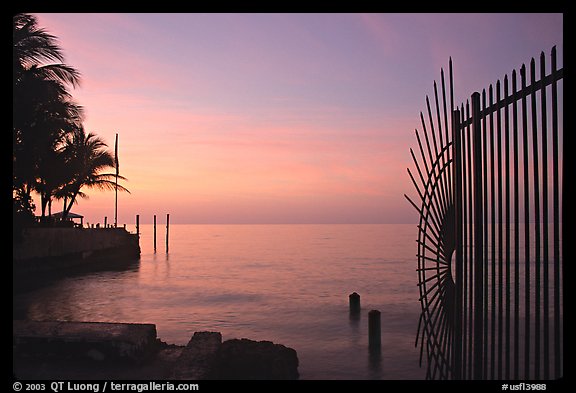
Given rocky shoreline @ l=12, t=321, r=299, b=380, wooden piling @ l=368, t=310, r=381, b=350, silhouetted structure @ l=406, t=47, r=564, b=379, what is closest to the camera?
silhouetted structure @ l=406, t=47, r=564, b=379

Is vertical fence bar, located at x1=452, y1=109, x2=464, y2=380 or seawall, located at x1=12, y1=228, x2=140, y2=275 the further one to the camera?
seawall, located at x1=12, y1=228, x2=140, y2=275

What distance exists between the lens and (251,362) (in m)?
9.26

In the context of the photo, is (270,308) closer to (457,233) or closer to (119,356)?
(119,356)

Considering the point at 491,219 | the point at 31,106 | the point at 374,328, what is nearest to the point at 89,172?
the point at 31,106

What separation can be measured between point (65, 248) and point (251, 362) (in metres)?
25.7

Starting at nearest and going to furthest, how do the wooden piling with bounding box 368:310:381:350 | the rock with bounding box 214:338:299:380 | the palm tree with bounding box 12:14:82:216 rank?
the rock with bounding box 214:338:299:380 → the wooden piling with bounding box 368:310:381:350 → the palm tree with bounding box 12:14:82:216

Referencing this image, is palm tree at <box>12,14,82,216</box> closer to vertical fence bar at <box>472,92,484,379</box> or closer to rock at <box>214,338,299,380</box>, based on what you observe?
rock at <box>214,338,299,380</box>

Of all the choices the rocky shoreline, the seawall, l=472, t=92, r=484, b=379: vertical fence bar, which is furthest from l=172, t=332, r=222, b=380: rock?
the seawall

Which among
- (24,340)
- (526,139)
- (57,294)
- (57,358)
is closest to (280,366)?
(57,358)

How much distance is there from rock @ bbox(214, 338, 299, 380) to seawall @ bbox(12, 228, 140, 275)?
17931mm

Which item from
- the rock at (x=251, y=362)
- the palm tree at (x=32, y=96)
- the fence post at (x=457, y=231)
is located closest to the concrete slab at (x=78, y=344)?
the rock at (x=251, y=362)

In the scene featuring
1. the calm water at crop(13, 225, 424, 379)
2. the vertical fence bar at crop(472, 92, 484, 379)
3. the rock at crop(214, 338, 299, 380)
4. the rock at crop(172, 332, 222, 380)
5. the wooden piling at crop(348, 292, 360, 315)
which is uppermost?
the vertical fence bar at crop(472, 92, 484, 379)

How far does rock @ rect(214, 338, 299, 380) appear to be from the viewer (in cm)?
903
